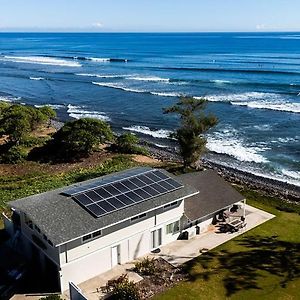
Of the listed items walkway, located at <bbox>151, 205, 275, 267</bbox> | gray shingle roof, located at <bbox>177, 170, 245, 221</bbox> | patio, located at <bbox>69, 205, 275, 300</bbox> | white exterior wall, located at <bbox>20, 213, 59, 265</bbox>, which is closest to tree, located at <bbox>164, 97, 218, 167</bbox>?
gray shingle roof, located at <bbox>177, 170, 245, 221</bbox>

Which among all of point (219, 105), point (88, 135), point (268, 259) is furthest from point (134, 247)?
point (219, 105)

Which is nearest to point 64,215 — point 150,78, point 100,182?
point 100,182

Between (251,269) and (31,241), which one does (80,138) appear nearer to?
(31,241)

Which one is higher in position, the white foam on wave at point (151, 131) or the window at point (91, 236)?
the window at point (91, 236)

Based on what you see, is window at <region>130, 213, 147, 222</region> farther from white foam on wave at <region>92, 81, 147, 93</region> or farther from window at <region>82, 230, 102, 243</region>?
white foam on wave at <region>92, 81, 147, 93</region>

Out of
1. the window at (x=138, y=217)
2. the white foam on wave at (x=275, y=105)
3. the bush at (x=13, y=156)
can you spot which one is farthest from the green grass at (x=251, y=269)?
the white foam on wave at (x=275, y=105)

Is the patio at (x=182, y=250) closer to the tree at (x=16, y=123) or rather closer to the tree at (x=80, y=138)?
the tree at (x=80, y=138)
